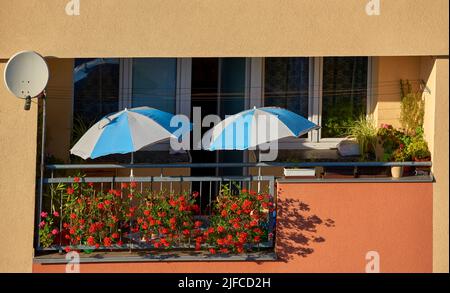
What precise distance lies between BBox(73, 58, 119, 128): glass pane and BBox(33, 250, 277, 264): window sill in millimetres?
2953

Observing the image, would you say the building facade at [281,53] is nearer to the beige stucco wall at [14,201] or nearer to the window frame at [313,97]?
the beige stucco wall at [14,201]

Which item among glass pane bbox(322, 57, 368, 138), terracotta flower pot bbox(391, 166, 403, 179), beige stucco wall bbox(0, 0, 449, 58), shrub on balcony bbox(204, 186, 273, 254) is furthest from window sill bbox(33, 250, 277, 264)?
glass pane bbox(322, 57, 368, 138)

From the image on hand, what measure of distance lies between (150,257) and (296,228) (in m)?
2.23

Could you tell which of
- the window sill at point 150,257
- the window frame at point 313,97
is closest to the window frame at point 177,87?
the window frame at point 313,97

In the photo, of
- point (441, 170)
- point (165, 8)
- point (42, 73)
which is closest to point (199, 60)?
point (165, 8)

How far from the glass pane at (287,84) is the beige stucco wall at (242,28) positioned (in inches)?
87.7

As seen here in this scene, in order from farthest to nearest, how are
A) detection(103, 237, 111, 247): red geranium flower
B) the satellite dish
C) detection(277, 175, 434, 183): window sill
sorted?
detection(277, 175, 434, 183): window sill, detection(103, 237, 111, 247): red geranium flower, the satellite dish

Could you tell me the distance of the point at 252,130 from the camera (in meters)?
12.8

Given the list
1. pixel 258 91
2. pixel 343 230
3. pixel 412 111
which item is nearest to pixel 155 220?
pixel 343 230

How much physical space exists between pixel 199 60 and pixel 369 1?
3699mm

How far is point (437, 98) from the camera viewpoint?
42.4ft

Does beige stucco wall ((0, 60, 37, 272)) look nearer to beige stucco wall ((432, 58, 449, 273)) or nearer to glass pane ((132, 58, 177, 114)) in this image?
glass pane ((132, 58, 177, 114))

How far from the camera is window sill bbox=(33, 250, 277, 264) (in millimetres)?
12688

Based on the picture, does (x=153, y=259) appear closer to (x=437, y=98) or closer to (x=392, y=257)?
(x=392, y=257)
